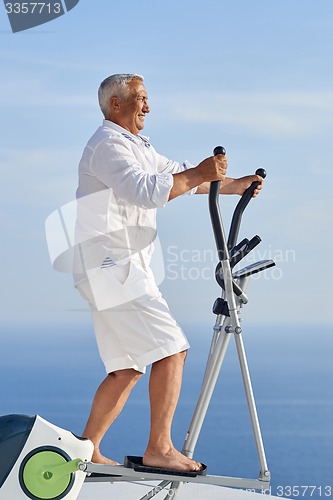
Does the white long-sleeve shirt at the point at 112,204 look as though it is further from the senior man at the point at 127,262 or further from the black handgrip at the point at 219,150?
the black handgrip at the point at 219,150

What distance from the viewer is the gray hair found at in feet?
10.8

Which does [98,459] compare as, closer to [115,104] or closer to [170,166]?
[170,166]

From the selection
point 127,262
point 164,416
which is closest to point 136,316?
point 127,262

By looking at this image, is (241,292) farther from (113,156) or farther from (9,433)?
(9,433)

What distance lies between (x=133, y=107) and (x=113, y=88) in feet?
0.35

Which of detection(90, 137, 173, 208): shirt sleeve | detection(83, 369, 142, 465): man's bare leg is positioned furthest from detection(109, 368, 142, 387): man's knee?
detection(90, 137, 173, 208): shirt sleeve

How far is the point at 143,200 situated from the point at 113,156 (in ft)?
0.73

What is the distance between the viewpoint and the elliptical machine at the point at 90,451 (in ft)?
10.1

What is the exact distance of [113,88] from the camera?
3299mm

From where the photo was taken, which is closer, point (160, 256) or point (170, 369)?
point (170, 369)

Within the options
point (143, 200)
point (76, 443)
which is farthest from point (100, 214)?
point (76, 443)

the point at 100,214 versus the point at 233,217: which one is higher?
the point at 233,217

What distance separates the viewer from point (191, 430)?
3252mm

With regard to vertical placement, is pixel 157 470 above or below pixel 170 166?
below
